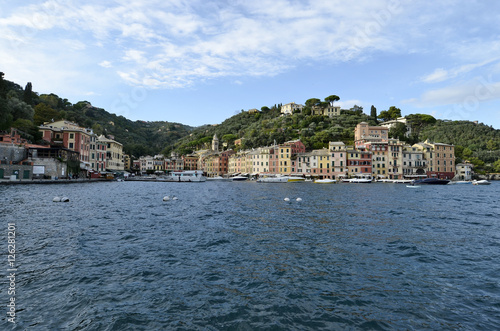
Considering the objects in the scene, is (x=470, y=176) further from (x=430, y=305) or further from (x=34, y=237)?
(x=34, y=237)

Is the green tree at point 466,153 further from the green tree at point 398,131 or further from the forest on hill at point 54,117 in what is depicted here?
the forest on hill at point 54,117

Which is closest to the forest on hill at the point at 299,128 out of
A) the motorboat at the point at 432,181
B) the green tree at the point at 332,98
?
the green tree at the point at 332,98

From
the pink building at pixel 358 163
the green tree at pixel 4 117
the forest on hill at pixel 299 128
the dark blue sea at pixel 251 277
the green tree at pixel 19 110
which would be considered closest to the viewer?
the dark blue sea at pixel 251 277

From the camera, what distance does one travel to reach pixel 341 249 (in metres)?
11.6

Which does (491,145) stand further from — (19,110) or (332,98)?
(19,110)

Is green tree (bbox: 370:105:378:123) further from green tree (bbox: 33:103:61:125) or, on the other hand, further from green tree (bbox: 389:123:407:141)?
green tree (bbox: 33:103:61:125)

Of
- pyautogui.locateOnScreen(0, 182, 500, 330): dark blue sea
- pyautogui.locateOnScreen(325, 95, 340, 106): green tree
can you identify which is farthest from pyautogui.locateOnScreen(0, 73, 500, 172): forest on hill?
pyautogui.locateOnScreen(0, 182, 500, 330): dark blue sea

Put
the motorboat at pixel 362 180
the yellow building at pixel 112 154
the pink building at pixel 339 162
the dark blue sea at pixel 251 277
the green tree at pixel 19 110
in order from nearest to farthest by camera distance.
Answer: the dark blue sea at pixel 251 277
the green tree at pixel 19 110
the motorboat at pixel 362 180
the pink building at pixel 339 162
the yellow building at pixel 112 154

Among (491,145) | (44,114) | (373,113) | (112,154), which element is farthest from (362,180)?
(44,114)

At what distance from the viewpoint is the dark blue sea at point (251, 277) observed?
6.26m

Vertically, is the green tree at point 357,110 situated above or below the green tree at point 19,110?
above

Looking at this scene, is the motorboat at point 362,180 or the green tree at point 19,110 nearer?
the green tree at point 19,110

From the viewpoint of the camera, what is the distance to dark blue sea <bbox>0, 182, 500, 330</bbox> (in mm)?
6258

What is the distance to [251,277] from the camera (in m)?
8.67
